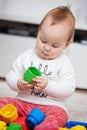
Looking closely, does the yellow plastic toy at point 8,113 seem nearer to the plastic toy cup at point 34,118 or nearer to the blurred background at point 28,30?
the plastic toy cup at point 34,118

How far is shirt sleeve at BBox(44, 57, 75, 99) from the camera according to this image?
0.98 m

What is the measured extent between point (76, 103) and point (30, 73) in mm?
549

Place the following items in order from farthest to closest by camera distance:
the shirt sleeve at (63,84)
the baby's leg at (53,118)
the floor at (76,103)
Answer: the floor at (76,103), the shirt sleeve at (63,84), the baby's leg at (53,118)

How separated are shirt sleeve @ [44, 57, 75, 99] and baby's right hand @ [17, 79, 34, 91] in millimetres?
51

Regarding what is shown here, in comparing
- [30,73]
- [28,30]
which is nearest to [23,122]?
[30,73]

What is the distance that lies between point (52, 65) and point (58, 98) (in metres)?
0.10

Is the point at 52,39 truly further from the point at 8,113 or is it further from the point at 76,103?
the point at 76,103

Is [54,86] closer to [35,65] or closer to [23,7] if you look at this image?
[35,65]

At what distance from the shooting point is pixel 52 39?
996 millimetres

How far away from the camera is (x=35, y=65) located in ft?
3.41

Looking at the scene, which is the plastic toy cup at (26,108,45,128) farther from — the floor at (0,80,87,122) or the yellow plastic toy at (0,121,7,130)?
the floor at (0,80,87,122)

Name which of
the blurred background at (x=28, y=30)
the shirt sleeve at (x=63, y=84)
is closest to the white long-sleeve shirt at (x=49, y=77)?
the shirt sleeve at (x=63, y=84)

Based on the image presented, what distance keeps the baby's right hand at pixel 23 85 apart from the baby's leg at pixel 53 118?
0.28ft

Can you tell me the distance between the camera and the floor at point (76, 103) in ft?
4.10
